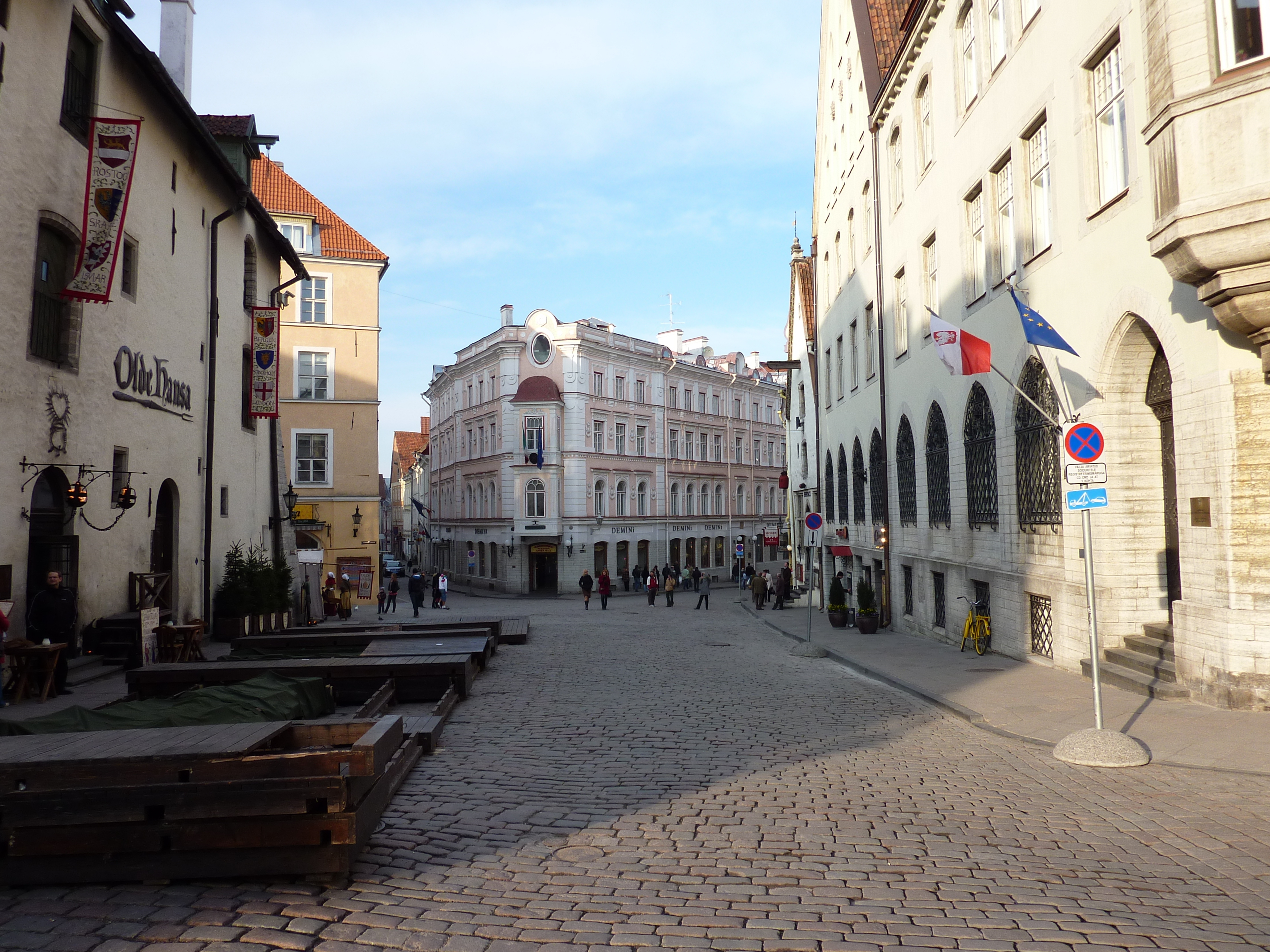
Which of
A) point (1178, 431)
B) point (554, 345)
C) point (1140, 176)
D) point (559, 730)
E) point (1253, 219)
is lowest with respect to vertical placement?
point (559, 730)

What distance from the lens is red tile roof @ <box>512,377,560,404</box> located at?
176 feet

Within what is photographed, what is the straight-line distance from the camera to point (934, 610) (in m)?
21.2

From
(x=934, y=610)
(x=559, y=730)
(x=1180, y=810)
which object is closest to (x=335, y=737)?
(x=559, y=730)

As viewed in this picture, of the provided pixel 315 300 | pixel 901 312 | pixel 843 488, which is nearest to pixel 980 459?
pixel 901 312

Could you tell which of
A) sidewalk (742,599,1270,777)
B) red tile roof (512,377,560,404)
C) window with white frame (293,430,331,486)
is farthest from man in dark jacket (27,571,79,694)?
red tile roof (512,377,560,404)

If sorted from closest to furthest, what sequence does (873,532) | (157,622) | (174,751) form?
1. (174,751)
2. (157,622)
3. (873,532)

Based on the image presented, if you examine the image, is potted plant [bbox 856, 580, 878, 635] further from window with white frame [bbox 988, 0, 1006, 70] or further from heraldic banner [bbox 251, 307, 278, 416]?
heraldic banner [bbox 251, 307, 278, 416]

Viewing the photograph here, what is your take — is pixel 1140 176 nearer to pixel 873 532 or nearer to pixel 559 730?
pixel 559 730

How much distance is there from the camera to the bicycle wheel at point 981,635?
17.4m

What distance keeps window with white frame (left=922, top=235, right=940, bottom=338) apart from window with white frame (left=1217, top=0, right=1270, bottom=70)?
11.1 m

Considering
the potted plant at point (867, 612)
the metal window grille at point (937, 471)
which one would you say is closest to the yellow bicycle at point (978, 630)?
the metal window grille at point (937, 471)

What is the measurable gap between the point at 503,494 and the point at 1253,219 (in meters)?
47.5

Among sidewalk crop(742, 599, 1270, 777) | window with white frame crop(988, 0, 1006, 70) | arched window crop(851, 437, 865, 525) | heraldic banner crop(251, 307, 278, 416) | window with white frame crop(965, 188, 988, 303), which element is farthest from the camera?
arched window crop(851, 437, 865, 525)

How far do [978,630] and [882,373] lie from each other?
10030 millimetres
